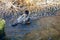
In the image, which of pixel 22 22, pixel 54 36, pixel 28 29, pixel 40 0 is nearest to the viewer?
pixel 54 36

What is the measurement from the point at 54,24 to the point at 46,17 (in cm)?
150

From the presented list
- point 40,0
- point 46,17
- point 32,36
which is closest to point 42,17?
point 46,17

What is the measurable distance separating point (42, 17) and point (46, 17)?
0.25 m

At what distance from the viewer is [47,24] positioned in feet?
Result: 35.4

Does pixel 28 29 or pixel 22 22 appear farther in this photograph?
pixel 22 22

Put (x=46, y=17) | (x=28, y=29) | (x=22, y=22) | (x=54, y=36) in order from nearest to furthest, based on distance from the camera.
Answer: (x=54, y=36) < (x=28, y=29) < (x=22, y=22) < (x=46, y=17)

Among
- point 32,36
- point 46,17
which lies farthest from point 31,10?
point 32,36

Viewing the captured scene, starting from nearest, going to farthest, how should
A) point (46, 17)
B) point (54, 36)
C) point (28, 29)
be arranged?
point (54, 36), point (28, 29), point (46, 17)

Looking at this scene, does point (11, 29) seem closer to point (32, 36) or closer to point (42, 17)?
point (32, 36)

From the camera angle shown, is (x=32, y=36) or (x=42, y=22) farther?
(x=42, y=22)

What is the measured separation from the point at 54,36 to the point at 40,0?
5.40 metres

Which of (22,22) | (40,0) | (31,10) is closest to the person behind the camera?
(22,22)

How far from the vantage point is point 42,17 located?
1212 centimetres

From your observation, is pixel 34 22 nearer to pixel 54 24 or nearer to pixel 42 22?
pixel 42 22
